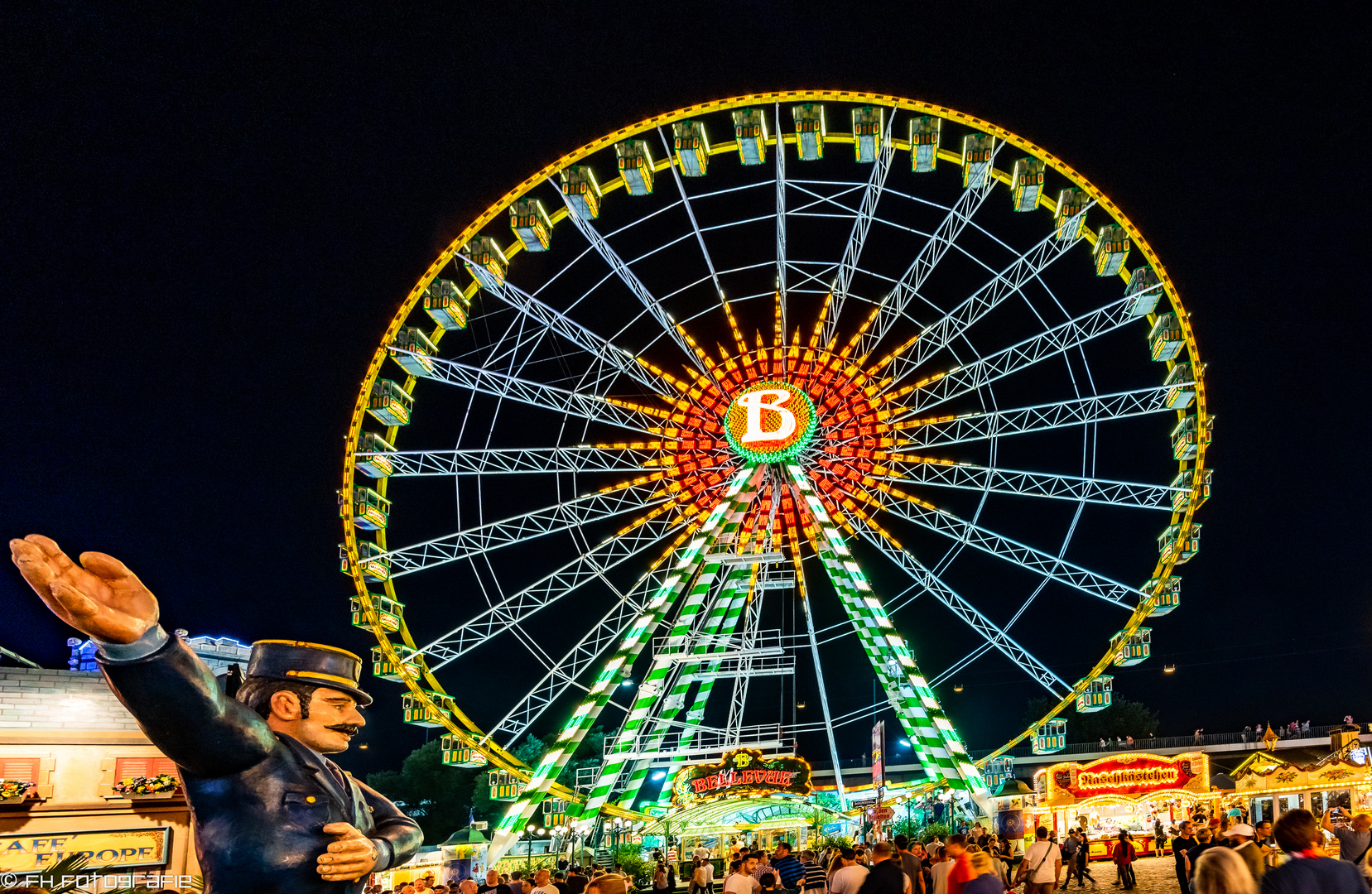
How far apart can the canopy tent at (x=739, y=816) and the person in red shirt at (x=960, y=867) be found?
1850 cm

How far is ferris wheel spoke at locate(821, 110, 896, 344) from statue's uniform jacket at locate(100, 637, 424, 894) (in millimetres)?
20151

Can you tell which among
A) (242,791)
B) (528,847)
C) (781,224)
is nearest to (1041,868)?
(242,791)

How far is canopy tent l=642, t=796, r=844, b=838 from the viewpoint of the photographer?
25422 millimetres

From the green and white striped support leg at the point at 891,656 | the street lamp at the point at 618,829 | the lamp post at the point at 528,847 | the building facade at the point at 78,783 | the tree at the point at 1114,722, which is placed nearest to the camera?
the building facade at the point at 78,783

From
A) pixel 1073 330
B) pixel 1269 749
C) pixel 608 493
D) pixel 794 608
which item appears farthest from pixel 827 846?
pixel 1269 749

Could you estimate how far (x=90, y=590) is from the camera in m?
2.65

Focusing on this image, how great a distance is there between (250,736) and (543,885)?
408 inches

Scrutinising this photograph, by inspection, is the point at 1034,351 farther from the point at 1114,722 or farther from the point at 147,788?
the point at 1114,722

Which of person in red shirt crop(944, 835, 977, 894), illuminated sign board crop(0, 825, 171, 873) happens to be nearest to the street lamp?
illuminated sign board crop(0, 825, 171, 873)

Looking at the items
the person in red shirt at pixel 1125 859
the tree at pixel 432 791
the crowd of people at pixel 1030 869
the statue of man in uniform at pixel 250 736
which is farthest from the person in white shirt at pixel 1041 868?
the tree at pixel 432 791

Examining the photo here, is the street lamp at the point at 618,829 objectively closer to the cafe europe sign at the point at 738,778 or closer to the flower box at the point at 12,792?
the cafe europe sign at the point at 738,778

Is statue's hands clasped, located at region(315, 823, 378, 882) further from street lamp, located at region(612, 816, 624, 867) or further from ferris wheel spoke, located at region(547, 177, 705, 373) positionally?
street lamp, located at region(612, 816, 624, 867)

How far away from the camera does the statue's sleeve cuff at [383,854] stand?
3266mm

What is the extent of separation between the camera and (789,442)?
22250 mm
